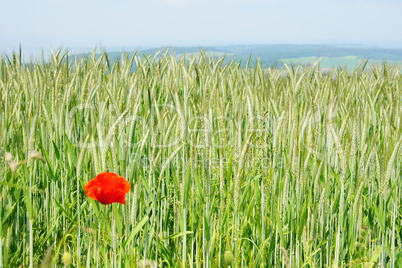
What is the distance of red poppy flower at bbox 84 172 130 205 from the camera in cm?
112

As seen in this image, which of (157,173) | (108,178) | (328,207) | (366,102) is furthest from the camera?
(366,102)

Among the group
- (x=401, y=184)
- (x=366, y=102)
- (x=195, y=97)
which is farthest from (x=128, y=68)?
(x=401, y=184)

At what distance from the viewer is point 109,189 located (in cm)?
111

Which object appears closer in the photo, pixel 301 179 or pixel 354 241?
pixel 301 179

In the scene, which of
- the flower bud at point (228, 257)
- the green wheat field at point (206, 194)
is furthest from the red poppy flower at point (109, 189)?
the flower bud at point (228, 257)

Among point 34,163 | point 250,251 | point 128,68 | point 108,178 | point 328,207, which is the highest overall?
point 128,68

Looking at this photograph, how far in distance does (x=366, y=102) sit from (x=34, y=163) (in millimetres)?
1315

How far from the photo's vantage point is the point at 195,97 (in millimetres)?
2230

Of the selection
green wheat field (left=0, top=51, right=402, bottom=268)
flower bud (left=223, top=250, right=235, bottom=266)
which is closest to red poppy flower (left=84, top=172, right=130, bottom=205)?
green wheat field (left=0, top=51, right=402, bottom=268)

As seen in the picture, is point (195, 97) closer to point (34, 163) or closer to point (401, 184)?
point (34, 163)

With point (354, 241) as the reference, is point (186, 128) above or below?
above

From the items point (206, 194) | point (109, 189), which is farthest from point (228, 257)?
point (109, 189)

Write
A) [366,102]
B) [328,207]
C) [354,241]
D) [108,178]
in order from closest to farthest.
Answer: [108,178]
[354,241]
[328,207]
[366,102]

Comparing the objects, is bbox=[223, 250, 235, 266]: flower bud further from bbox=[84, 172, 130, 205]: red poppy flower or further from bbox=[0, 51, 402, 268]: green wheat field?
bbox=[84, 172, 130, 205]: red poppy flower
